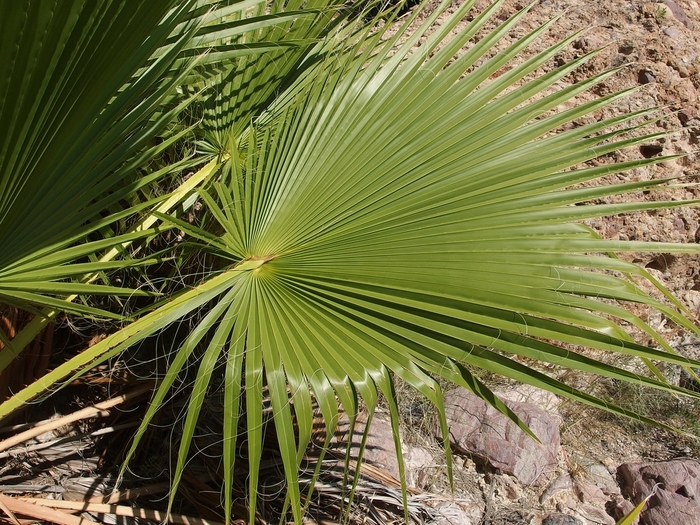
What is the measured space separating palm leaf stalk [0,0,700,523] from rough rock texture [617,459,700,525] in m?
0.83

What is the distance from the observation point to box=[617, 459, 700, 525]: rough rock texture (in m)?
1.83

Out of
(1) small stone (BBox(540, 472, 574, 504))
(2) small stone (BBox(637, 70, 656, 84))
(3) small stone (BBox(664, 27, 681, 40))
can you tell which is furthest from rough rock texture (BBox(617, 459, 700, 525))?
(3) small stone (BBox(664, 27, 681, 40))

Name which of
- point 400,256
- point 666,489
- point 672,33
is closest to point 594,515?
point 666,489

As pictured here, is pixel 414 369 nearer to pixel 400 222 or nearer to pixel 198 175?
pixel 400 222

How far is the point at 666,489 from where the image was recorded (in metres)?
1.90

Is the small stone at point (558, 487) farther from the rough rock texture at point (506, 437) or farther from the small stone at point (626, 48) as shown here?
the small stone at point (626, 48)

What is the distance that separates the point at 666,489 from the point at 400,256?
126 centimetres

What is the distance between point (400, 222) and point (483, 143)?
29cm

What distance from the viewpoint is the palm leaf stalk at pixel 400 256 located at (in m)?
1.14

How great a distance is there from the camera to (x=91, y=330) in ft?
6.65

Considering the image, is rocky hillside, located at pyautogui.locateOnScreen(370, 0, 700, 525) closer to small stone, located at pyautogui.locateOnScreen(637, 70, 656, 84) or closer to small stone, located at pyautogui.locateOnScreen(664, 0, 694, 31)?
small stone, located at pyautogui.locateOnScreen(637, 70, 656, 84)

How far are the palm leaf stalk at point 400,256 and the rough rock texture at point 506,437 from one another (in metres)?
0.76

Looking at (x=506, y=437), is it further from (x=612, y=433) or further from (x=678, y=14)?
(x=678, y=14)

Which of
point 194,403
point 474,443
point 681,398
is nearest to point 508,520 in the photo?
point 474,443
